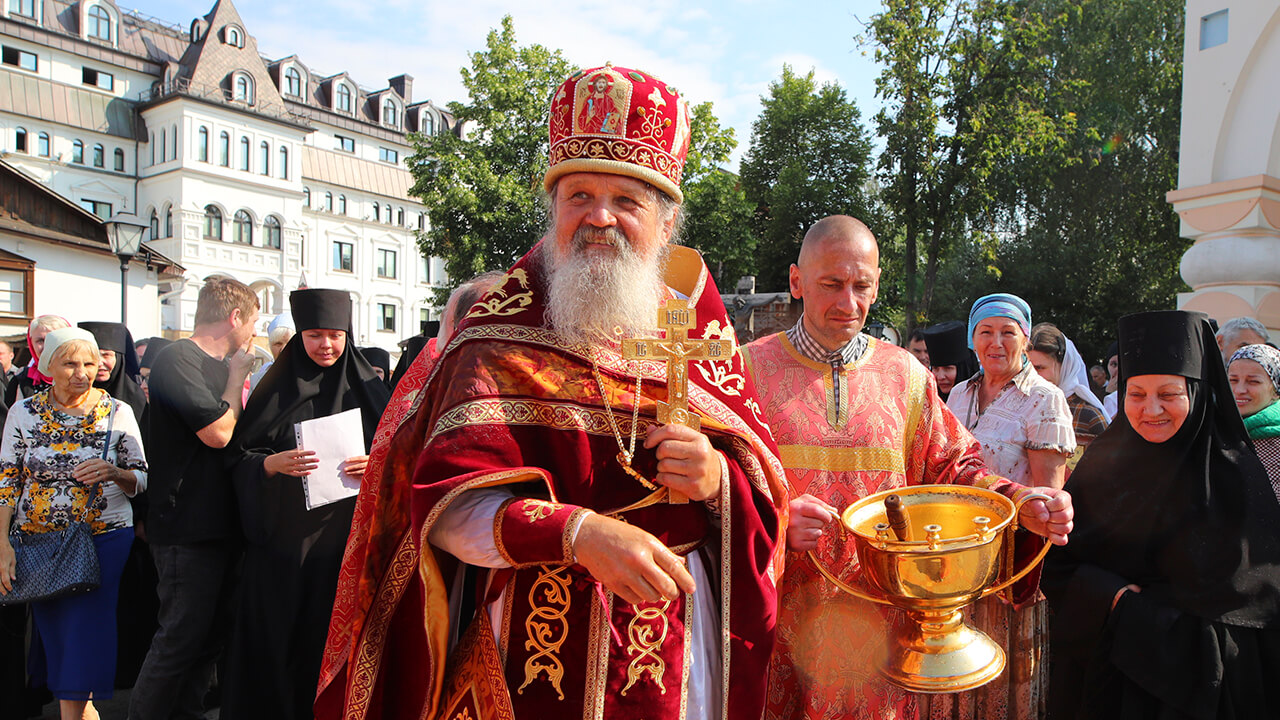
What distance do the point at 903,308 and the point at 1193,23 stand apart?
24952 millimetres

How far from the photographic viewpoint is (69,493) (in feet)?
14.8

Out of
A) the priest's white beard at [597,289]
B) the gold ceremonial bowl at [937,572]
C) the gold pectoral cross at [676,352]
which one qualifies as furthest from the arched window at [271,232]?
the gold pectoral cross at [676,352]


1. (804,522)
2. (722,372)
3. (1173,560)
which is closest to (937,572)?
(804,522)

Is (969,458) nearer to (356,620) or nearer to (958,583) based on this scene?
(958,583)

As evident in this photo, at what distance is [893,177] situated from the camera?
2361 cm

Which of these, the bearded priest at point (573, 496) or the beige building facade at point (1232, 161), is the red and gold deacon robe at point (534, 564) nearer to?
the bearded priest at point (573, 496)

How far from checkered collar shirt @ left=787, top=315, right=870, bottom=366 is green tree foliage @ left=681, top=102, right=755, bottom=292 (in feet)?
83.1

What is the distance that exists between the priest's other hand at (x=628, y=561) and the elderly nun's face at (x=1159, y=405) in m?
2.22

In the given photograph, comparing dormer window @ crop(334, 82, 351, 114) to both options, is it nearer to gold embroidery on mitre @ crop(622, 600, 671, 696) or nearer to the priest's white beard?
the priest's white beard

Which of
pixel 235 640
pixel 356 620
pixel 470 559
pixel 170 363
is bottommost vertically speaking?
pixel 235 640

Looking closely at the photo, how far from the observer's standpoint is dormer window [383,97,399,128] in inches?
2133

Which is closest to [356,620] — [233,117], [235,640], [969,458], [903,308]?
[969,458]

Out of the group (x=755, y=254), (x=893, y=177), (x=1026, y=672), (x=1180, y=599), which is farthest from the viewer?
(x=755, y=254)

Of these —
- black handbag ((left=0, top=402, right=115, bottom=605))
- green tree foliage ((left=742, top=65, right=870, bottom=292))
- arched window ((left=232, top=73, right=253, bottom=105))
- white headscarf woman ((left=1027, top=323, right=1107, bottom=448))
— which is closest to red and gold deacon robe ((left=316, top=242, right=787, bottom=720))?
black handbag ((left=0, top=402, right=115, bottom=605))
